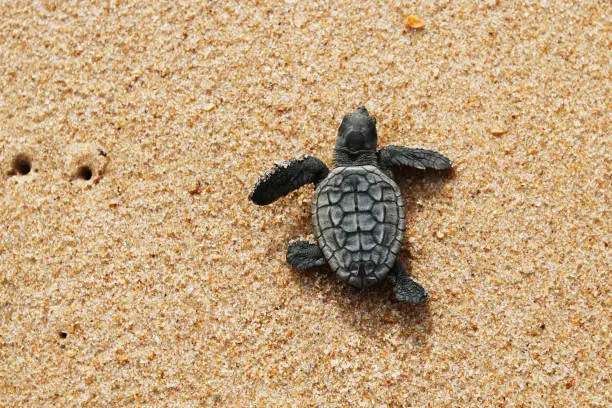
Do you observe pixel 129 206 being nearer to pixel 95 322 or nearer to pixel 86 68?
pixel 95 322

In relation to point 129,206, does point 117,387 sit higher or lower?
lower

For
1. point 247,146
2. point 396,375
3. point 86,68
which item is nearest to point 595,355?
point 396,375

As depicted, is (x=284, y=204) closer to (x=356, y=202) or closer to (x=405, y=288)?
(x=356, y=202)

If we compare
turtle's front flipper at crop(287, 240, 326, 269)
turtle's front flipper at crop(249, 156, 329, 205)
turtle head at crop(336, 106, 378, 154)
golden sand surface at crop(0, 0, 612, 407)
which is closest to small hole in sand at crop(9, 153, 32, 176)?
golden sand surface at crop(0, 0, 612, 407)

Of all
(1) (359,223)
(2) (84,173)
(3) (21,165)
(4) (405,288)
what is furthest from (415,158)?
(3) (21,165)

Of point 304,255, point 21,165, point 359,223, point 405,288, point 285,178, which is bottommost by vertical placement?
point 405,288

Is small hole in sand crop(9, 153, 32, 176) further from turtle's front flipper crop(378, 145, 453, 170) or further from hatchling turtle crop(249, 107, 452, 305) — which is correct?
turtle's front flipper crop(378, 145, 453, 170)
